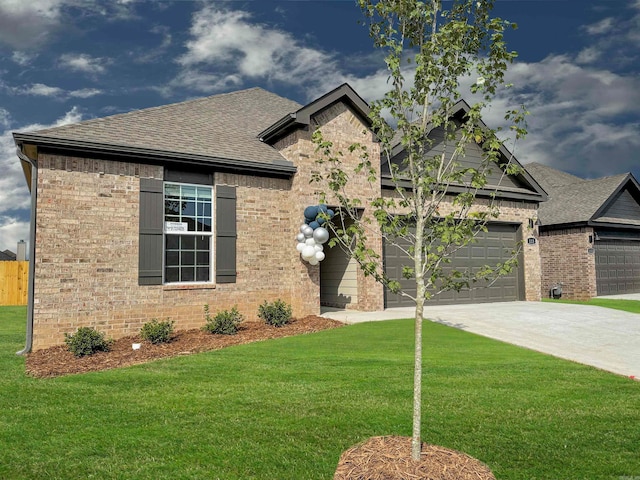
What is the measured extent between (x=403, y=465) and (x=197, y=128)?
11.0m

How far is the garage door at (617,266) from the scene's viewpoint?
1955 cm

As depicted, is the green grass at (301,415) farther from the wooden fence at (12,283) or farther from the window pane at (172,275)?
the wooden fence at (12,283)

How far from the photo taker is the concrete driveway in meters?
8.08

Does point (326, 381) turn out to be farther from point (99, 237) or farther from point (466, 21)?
point (99, 237)

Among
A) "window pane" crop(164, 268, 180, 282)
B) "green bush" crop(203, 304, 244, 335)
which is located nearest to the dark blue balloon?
"green bush" crop(203, 304, 244, 335)

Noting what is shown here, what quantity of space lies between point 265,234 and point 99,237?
3.88 meters

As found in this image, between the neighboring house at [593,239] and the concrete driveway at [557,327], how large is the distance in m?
6.13

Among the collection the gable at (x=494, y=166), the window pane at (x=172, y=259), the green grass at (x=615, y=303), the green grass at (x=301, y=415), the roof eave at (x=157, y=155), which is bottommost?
the green grass at (x=301, y=415)

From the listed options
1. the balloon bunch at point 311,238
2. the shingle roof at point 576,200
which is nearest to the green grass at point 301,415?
the balloon bunch at point 311,238

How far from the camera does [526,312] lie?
1243 cm

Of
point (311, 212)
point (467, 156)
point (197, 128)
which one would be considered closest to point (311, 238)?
point (311, 212)

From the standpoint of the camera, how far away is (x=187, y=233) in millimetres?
10797

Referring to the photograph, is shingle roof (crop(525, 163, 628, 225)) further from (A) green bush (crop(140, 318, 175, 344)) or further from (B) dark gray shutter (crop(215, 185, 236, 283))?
(A) green bush (crop(140, 318, 175, 344))

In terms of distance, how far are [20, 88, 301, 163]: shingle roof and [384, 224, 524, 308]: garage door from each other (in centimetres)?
478
